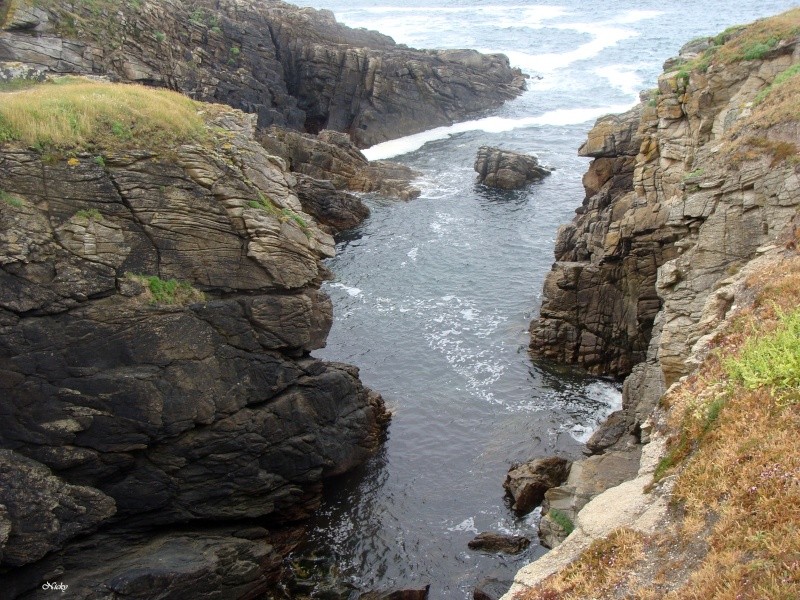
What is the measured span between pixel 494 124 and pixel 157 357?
64.9 m

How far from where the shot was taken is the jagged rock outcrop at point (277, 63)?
52938 mm

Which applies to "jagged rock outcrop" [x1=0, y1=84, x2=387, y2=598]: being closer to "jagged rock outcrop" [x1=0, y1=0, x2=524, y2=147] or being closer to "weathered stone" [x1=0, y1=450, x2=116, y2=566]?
"weathered stone" [x1=0, y1=450, x2=116, y2=566]

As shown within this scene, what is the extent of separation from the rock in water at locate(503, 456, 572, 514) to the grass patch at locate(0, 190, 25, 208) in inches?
784

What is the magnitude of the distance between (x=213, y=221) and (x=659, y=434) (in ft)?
53.0

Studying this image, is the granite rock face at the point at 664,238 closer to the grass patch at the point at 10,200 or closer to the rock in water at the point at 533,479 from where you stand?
the rock in water at the point at 533,479

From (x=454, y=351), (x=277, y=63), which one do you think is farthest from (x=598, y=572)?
(x=277, y=63)

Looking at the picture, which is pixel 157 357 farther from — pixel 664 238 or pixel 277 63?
pixel 277 63

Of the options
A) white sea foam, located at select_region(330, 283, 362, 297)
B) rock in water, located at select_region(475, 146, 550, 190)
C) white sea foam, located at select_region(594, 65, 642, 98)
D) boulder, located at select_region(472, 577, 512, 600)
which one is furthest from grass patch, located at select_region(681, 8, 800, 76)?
white sea foam, located at select_region(594, 65, 642, 98)

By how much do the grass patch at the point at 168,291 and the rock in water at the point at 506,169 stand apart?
42798mm

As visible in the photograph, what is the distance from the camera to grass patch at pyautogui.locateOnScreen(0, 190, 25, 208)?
72.5ft

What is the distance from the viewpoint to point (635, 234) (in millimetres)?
34250

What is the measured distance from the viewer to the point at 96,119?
2502 centimetres

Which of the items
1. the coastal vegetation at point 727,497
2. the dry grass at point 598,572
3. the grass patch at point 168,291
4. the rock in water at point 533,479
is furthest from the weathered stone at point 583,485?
the grass patch at point 168,291

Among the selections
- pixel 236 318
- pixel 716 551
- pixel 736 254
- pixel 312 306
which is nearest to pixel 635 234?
pixel 736 254
